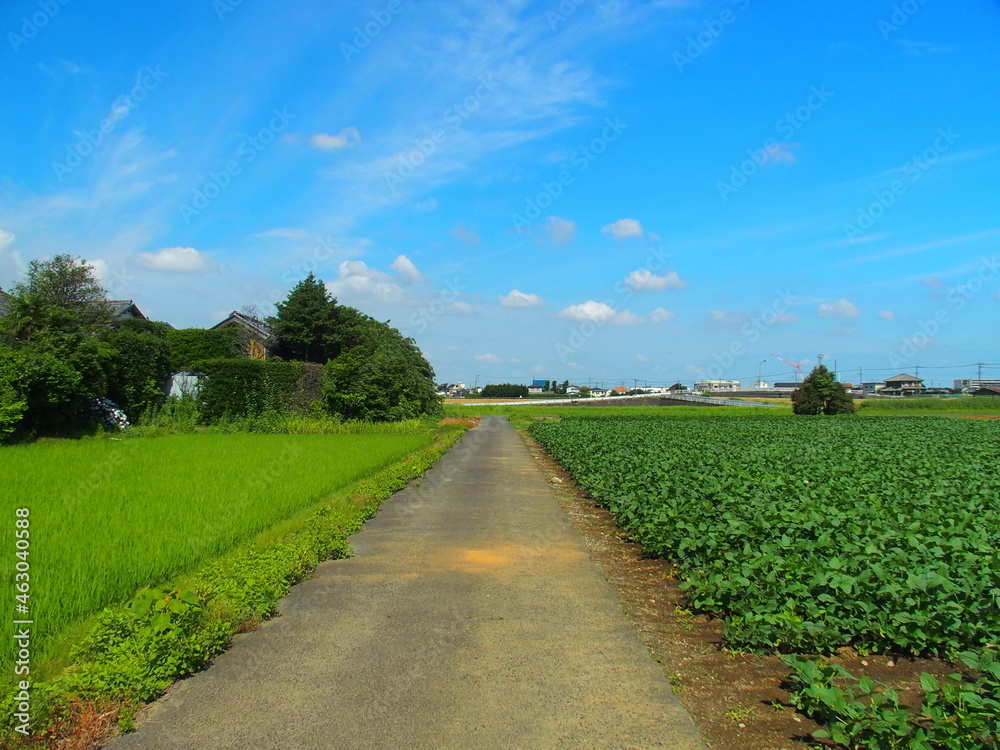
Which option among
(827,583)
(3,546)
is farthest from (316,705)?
(3,546)

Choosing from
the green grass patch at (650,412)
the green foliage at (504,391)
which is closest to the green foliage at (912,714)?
the green grass patch at (650,412)

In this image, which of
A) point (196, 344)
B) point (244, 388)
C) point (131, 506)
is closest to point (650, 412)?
point (196, 344)

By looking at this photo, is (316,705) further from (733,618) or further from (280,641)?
(733,618)

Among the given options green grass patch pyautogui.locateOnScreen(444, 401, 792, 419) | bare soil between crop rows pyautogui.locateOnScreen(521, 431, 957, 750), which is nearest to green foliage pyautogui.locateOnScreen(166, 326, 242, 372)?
green grass patch pyautogui.locateOnScreen(444, 401, 792, 419)

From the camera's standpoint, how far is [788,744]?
353cm

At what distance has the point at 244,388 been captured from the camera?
2692 centimetres

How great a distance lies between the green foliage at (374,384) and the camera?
29531 mm

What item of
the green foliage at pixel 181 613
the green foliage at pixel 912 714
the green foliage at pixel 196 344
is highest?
the green foliage at pixel 196 344

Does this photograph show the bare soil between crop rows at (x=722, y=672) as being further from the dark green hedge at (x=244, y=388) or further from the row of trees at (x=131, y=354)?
the dark green hedge at (x=244, y=388)

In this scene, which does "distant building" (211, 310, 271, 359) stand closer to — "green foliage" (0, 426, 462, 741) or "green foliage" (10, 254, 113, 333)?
"green foliage" (10, 254, 113, 333)

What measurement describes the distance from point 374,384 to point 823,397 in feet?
124

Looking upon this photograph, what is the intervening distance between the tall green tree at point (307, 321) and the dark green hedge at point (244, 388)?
21381 millimetres

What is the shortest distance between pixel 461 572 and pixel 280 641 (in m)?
2.43

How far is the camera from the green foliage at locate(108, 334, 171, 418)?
22859 millimetres
